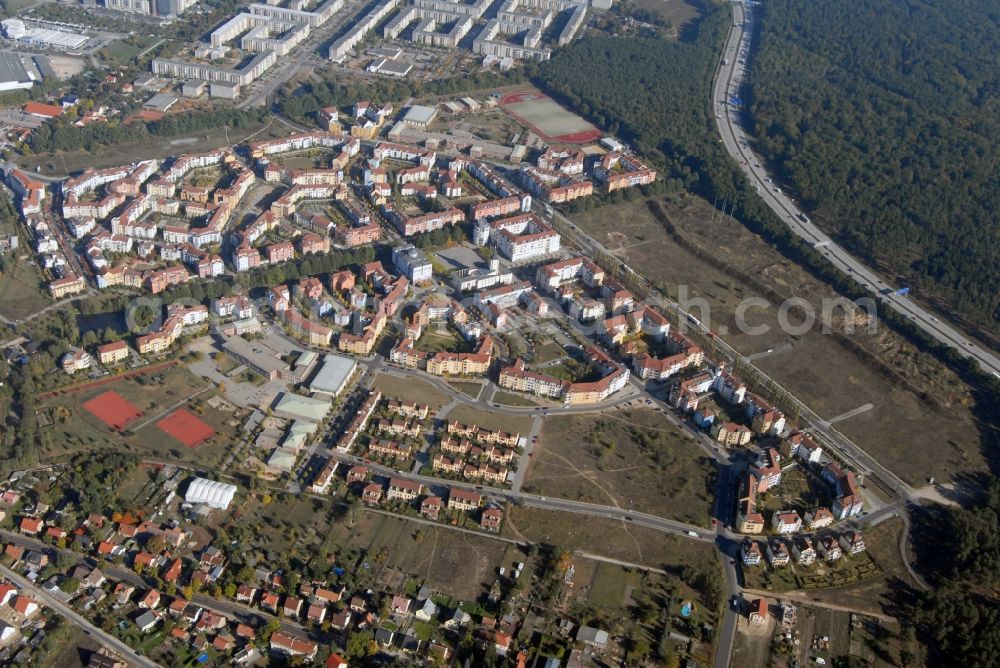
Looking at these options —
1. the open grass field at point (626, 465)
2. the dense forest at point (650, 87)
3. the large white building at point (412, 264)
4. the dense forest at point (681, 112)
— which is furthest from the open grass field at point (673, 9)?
the open grass field at point (626, 465)

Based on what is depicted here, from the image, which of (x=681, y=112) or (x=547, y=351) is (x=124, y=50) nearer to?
(x=681, y=112)

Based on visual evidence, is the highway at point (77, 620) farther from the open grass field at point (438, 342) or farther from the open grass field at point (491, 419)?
the open grass field at point (438, 342)

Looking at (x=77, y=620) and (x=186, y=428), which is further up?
(x=77, y=620)

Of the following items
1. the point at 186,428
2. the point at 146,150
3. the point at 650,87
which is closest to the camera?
the point at 186,428

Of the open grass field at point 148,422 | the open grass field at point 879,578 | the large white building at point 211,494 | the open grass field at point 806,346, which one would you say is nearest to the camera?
the open grass field at point 879,578

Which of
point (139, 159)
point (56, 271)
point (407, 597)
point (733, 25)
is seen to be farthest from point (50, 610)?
point (733, 25)

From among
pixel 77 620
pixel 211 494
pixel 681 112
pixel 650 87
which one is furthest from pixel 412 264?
pixel 650 87

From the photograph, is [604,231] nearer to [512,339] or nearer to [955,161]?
[512,339]
